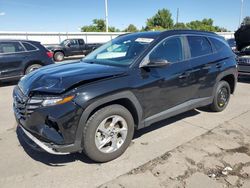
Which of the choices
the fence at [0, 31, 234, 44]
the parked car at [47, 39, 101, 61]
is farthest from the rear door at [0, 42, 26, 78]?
the fence at [0, 31, 234, 44]

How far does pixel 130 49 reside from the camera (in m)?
3.92

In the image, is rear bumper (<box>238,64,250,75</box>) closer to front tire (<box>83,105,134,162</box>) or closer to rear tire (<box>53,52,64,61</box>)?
front tire (<box>83,105,134,162</box>)

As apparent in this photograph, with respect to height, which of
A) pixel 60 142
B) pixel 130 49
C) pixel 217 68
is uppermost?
pixel 130 49

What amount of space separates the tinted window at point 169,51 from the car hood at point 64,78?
67 cm

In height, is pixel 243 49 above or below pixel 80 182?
above

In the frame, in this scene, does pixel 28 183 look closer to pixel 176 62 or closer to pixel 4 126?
pixel 4 126

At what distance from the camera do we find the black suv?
9.27 feet

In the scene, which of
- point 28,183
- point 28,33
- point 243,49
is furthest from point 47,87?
point 28,33

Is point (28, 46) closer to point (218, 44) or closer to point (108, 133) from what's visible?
point (218, 44)

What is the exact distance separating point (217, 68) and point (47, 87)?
3.38 metres

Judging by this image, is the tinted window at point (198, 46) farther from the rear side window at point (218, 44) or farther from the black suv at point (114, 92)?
the rear side window at point (218, 44)

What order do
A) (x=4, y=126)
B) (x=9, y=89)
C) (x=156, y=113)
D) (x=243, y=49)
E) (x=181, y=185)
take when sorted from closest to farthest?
1. (x=181, y=185)
2. (x=156, y=113)
3. (x=4, y=126)
4. (x=9, y=89)
5. (x=243, y=49)

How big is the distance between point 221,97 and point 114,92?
312 cm

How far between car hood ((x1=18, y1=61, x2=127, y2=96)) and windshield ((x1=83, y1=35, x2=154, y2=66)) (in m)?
0.31
